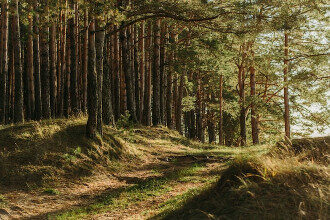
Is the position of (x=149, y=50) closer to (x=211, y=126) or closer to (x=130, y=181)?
(x=130, y=181)

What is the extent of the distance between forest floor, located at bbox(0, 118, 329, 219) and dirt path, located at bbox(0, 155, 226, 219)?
0.07ft

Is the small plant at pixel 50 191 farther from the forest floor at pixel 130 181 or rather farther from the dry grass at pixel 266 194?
the dry grass at pixel 266 194

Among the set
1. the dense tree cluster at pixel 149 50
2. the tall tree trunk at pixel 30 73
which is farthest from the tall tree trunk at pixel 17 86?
the tall tree trunk at pixel 30 73

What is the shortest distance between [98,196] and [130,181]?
4.42 feet

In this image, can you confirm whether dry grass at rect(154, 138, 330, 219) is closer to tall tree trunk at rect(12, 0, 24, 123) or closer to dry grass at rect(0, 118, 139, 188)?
dry grass at rect(0, 118, 139, 188)

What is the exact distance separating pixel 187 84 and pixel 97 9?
608 inches

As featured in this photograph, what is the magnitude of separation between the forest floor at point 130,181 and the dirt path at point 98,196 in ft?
0.07

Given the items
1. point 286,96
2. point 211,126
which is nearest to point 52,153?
point 286,96

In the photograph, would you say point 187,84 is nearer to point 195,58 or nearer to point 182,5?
point 195,58

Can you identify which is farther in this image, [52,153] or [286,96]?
[286,96]

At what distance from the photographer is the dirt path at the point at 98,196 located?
5.67 metres

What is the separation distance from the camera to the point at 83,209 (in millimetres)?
6031

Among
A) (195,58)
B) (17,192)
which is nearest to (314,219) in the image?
(17,192)

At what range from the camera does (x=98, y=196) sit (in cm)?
702
